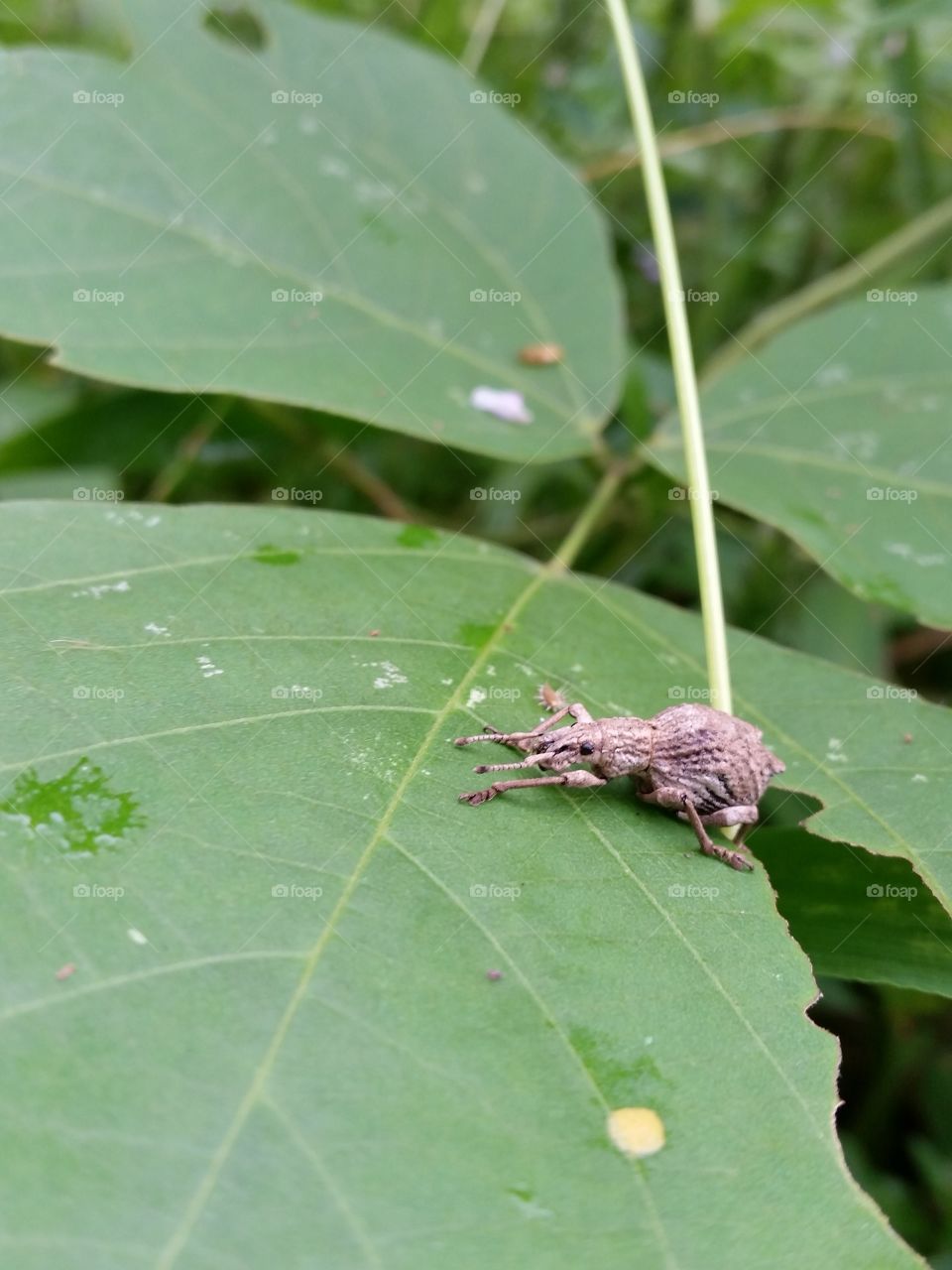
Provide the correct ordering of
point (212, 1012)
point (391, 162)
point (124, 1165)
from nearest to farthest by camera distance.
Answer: point (124, 1165), point (212, 1012), point (391, 162)

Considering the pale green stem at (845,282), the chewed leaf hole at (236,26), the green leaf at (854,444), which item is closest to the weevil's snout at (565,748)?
the green leaf at (854,444)

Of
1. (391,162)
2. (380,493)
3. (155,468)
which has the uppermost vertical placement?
(391,162)

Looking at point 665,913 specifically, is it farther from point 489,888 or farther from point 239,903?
point 239,903

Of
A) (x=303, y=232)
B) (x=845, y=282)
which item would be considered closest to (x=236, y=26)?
(x=303, y=232)

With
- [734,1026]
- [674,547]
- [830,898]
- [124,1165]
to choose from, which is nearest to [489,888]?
[734,1026]

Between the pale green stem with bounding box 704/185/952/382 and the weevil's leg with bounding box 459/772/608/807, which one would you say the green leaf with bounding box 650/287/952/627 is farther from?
the weevil's leg with bounding box 459/772/608/807

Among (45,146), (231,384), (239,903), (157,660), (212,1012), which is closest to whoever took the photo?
(212,1012)
